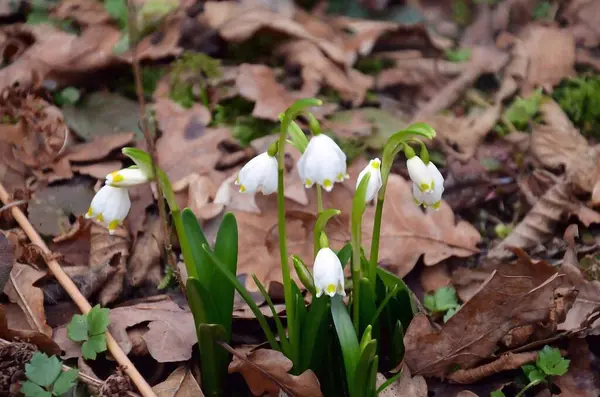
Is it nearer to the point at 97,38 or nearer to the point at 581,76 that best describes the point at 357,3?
the point at 581,76

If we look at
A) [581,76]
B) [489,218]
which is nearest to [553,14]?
[581,76]

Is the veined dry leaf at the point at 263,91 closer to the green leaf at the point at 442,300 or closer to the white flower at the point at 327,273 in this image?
the green leaf at the point at 442,300

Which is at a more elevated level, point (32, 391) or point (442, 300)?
point (32, 391)

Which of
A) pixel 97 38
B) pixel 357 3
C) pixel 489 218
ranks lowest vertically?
pixel 489 218

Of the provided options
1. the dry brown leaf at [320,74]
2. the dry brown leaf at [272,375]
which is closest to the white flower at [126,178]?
the dry brown leaf at [272,375]

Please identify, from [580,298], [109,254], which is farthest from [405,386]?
[109,254]

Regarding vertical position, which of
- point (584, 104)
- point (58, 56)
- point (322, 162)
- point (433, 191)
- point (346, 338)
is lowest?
point (584, 104)

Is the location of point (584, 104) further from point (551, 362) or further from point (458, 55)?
point (551, 362)

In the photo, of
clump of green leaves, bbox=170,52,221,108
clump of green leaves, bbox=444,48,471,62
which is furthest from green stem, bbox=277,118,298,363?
clump of green leaves, bbox=444,48,471,62
